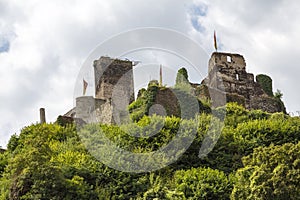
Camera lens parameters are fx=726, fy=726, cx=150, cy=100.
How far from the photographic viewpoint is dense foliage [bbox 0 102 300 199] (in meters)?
23.5

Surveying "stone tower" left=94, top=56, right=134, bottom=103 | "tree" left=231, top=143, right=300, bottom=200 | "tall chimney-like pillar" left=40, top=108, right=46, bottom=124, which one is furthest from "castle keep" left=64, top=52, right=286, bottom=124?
"tree" left=231, top=143, right=300, bottom=200

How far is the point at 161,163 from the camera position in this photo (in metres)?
28.6

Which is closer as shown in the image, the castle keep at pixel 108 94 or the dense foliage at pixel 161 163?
the dense foliage at pixel 161 163

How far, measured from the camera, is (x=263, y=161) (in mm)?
23672

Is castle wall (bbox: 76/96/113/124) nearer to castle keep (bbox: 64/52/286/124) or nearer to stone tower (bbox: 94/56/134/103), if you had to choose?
castle keep (bbox: 64/52/286/124)

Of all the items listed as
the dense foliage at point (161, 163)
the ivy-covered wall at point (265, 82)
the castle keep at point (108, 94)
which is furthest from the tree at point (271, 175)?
the ivy-covered wall at point (265, 82)

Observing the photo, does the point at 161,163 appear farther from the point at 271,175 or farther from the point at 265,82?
the point at 265,82

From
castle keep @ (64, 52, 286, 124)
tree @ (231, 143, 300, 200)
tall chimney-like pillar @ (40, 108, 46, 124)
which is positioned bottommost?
tree @ (231, 143, 300, 200)

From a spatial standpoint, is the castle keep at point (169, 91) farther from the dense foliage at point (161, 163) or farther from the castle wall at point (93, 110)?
the dense foliage at point (161, 163)

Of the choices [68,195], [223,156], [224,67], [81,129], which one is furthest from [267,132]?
[224,67]

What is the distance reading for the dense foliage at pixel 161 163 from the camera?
23469mm

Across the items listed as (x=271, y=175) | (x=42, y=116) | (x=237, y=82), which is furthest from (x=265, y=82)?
(x=271, y=175)

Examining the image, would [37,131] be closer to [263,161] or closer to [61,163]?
[61,163]

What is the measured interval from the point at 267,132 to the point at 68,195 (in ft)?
Answer: 36.4
